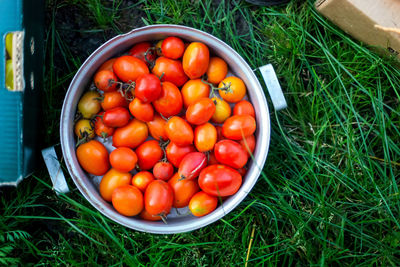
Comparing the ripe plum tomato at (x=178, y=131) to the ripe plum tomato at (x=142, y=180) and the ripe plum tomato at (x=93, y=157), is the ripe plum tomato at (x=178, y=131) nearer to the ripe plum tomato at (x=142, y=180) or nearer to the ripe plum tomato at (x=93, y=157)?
the ripe plum tomato at (x=142, y=180)

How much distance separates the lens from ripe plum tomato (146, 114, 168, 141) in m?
1.54

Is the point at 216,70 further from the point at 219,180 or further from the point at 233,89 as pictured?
the point at 219,180

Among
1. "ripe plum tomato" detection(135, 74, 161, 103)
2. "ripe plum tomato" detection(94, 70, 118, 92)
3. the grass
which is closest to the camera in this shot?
"ripe plum tomato" detection(135, 74, 161, 103)

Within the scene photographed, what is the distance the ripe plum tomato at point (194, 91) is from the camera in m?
1.53

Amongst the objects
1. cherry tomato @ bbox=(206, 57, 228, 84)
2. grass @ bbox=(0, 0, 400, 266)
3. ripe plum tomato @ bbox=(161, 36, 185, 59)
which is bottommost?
grass @ bbox=(0, 0, 400, 266)

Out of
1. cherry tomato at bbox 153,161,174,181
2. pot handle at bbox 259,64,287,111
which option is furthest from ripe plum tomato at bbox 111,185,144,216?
pot handle at bbox 259,64,287,111

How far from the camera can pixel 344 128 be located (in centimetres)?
175

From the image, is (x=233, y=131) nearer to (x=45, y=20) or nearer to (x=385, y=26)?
(x=385, y=26)

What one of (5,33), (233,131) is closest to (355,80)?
(233,131)

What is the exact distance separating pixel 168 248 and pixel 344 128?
3.59ft

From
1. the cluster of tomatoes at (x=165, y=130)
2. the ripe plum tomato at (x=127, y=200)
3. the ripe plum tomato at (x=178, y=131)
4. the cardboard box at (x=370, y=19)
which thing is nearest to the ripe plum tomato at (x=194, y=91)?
the cluster of tomatoes at (x=165, y=130)

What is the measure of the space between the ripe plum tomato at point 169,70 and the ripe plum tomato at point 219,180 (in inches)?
17.4

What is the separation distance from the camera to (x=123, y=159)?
1.46 metres

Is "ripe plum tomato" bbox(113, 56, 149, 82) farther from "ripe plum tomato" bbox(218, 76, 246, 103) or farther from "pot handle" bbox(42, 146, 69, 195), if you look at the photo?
"pot handle" bbox(42, 146, 69, 195)
